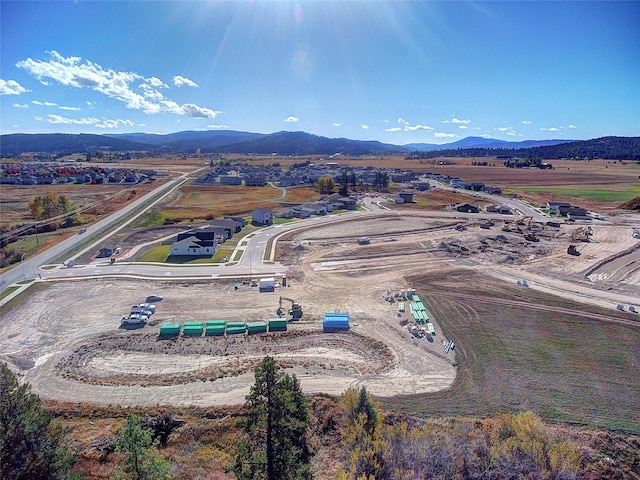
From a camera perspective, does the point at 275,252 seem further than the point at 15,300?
Yes

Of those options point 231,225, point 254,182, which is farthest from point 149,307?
point 254,182

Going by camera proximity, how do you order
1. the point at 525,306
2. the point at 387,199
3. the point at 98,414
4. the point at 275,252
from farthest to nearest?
the point at 387,199 < the point at 275,252 < the point at 525,306 < the point at 98,414

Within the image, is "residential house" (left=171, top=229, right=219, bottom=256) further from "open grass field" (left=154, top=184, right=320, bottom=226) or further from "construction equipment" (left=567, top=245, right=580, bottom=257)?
"construction equipment" (left=567, top=245, right=580, bottom=257)

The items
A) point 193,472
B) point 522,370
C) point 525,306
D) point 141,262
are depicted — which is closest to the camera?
point 193,472

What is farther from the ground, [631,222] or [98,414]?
[631,222]

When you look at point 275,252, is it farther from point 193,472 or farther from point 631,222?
point 631,222

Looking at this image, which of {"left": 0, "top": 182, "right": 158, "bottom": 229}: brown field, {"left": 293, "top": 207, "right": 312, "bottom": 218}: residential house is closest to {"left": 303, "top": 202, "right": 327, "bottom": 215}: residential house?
{"left": 293, "top": 207, "right": 312, "bottom": 218}: residential house

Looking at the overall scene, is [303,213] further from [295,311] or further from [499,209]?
[499,209]

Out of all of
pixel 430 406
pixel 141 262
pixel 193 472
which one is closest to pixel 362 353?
pixel 430 406
